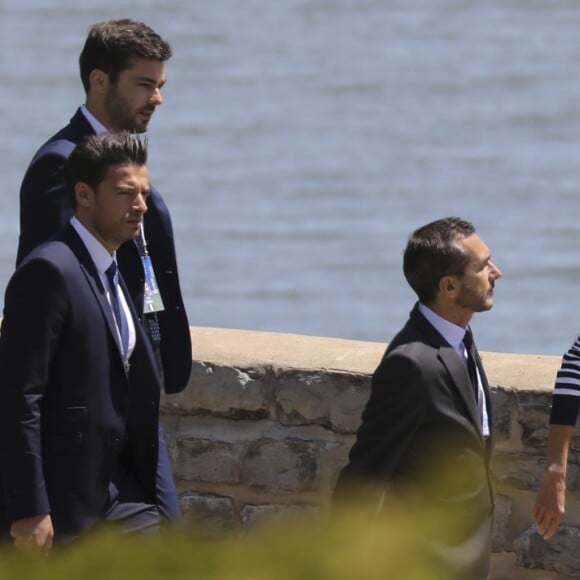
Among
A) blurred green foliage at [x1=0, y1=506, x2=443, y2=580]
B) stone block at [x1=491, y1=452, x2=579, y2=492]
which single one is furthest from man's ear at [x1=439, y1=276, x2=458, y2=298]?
blurred green foliage at [x1=0, y1=506, x2=443, y2=580]

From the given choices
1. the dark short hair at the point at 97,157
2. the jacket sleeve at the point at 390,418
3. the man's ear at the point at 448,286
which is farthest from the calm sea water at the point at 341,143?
the dark short hair at the point at 97,157

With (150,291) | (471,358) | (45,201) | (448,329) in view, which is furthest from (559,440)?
(45,201)

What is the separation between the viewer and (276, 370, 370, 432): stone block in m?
5.72

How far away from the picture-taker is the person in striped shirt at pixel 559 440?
4773mm

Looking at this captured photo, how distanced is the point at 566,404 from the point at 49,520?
1.39m

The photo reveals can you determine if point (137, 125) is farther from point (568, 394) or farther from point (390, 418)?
point (568, 394)

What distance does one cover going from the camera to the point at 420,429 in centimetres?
434

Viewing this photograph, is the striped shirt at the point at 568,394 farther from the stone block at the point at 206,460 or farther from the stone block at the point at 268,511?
the stone block at the point at 206,460

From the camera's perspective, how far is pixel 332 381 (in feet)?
18.8

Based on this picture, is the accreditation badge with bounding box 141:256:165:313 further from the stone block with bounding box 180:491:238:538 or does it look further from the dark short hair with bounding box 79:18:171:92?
the stone block with bounding box 180:491:238:538

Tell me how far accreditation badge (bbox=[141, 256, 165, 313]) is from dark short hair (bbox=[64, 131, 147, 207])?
0.49 metres

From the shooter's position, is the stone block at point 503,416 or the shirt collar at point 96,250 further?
the stone block at point 503,416

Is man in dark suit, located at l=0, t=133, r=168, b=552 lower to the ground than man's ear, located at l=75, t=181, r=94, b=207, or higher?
lower

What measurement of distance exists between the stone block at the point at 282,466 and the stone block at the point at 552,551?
64cm
